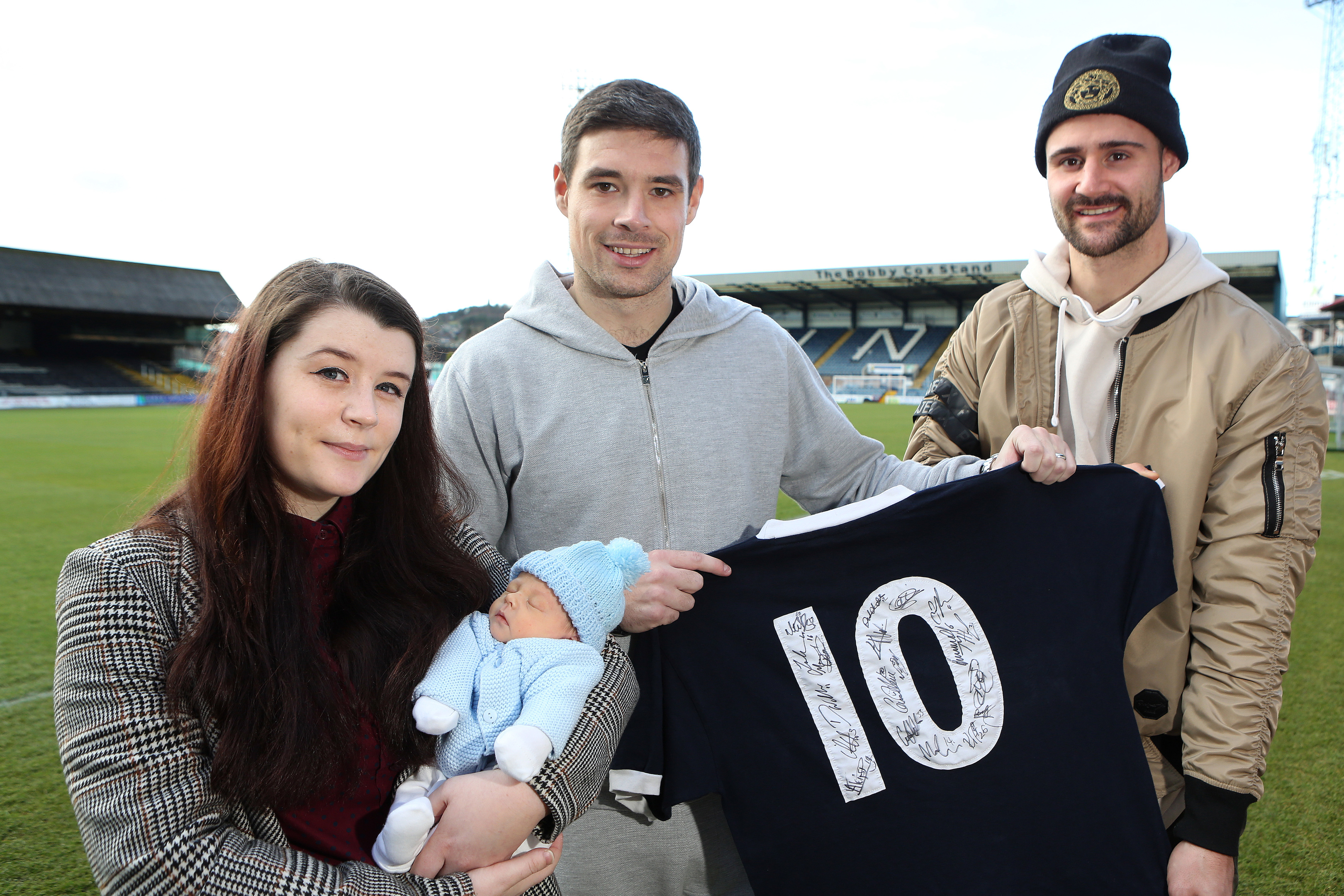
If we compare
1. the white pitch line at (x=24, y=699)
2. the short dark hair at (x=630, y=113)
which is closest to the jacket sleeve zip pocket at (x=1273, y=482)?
the short dark hair at (x=630, y=113)

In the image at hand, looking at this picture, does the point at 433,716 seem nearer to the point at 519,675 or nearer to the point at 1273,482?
the point at 519,675

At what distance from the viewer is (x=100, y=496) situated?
9.39 metres

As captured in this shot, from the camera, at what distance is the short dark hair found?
1868 millimetres

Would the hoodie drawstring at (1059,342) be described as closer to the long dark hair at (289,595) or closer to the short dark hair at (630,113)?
the short dark hair at (630,113)

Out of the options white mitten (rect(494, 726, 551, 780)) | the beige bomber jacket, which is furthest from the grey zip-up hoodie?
white mitten (rect(494, 726, 551, 780))

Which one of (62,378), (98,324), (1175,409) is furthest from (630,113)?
(98,324)

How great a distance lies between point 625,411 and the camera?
6.46 feet

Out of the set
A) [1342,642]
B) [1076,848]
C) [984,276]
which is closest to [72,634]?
[1076,848]

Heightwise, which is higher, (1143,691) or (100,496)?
(1143,691)

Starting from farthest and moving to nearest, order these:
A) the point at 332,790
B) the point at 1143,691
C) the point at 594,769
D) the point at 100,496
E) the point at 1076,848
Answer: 1. the point at 100,496
2. the point at 1143,691
3. the point at 1076,848
4. the point at 594,769
5. the point at 332,790

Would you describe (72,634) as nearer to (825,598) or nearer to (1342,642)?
(825,598)

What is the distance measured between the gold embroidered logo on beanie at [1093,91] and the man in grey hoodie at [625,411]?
83cm

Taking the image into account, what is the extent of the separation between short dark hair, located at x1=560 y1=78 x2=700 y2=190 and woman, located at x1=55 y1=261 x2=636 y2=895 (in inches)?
29.0

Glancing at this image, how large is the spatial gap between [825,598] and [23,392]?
1505 inches
